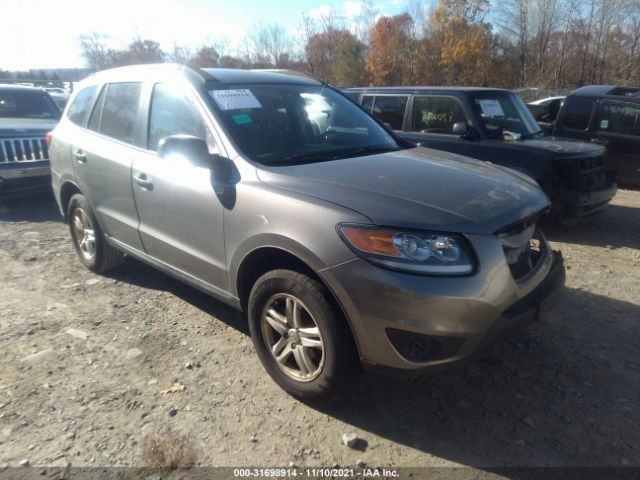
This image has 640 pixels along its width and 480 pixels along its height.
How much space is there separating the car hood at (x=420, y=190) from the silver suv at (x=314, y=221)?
1 cm

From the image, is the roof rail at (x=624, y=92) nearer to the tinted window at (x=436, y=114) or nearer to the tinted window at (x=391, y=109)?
the tinted window at (x=436, y=114)

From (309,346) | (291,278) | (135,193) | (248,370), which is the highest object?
(135,193)

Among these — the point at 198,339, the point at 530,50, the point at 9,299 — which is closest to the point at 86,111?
the point at 9,299

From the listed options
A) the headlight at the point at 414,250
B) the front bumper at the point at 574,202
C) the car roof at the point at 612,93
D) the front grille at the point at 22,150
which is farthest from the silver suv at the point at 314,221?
the car roof at the point at 612,93

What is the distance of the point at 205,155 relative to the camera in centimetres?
283

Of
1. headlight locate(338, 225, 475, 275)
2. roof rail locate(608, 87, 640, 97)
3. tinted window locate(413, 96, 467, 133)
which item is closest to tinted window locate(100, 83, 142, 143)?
headlight locate(338, 225, 475, 275)

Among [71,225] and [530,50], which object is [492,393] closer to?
→ [71,225]

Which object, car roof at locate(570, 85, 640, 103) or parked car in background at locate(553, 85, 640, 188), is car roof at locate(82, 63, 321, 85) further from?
car roof at locate(570, 85, 640, 103)

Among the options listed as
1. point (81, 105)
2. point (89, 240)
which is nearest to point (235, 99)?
point (81, 105)

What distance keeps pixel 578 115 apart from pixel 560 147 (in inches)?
112

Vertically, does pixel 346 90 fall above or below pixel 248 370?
above

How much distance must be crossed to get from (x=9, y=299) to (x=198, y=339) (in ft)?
6.57

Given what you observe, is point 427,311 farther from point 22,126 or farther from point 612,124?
point 22,126

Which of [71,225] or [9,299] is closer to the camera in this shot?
[9,299]
